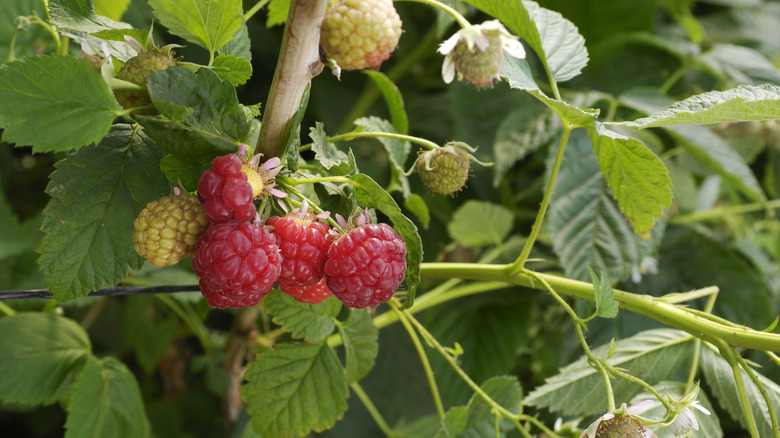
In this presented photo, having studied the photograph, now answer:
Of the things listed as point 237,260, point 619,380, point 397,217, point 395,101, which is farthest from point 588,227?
point 237,260

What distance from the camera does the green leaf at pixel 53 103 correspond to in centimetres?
37

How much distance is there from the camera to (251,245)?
395 mm

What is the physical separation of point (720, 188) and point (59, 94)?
4.66ft

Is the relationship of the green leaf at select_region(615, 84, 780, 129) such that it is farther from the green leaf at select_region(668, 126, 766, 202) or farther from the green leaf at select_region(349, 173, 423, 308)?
the green leaf at select_region(668, 126, 766, 202)

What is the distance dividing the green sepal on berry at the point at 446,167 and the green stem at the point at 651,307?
0.10 meters

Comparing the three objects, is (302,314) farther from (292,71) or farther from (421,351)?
(292,71)

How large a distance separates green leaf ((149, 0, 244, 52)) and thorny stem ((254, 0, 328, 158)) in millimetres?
45

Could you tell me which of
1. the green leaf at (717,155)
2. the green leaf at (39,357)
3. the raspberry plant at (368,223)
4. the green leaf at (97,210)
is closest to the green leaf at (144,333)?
the raspberry plant at (368,223)

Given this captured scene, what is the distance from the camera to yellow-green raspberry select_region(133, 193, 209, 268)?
0.40 m

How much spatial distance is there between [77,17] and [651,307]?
0.55 m

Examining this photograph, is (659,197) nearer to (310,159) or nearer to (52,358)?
(310,159)

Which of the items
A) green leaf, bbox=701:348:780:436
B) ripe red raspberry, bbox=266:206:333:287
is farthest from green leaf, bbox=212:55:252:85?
green leaf, bbox=701:348:780:436

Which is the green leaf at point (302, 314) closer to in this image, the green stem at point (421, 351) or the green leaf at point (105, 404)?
the green stem at point (421, 351)

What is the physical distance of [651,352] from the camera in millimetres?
625
